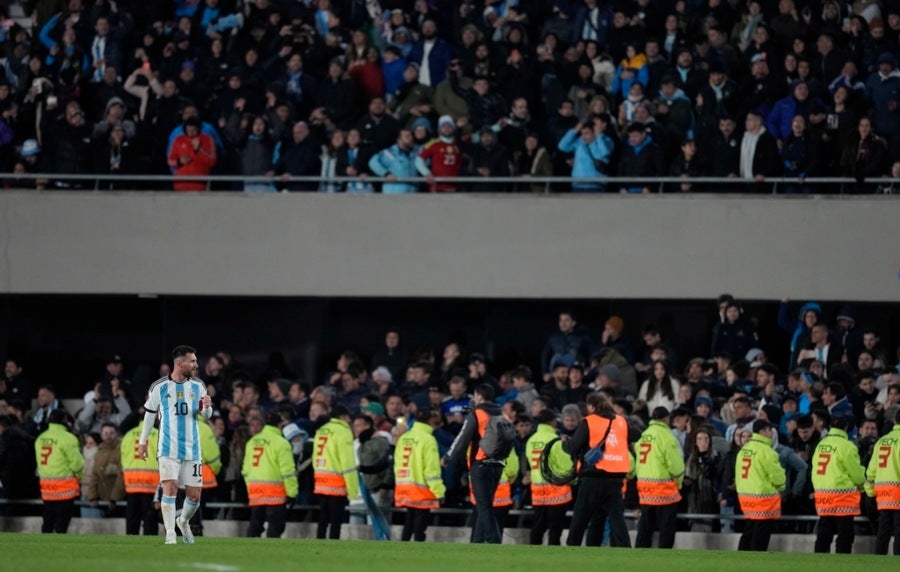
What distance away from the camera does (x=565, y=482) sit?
66.0ft

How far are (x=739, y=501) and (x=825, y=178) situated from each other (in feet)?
19.2

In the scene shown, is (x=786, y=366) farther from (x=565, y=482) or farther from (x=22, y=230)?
(x=22, y=230)

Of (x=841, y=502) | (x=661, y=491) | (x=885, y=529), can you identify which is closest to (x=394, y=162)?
(x=661, y=491)

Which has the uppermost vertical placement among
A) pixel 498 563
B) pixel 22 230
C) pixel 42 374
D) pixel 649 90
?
pixel 649 90

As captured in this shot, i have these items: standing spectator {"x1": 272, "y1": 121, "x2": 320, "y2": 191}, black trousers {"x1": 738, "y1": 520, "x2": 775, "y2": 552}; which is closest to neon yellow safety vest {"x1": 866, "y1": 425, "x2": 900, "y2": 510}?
black trousers {"x1": 738, "y1": 520, "x2": 775, "y2": 552}

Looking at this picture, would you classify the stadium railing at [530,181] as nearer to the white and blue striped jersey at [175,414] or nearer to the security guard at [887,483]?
the security guard at [887,483]

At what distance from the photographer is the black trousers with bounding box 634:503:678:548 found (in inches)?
809

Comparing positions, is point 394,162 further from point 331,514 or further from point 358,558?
point 358,558

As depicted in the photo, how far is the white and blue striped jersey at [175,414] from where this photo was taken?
16.9m

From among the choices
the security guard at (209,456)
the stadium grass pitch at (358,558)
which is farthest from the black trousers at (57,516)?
the stadium grass pitch at (358,558)

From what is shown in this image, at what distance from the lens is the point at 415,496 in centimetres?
2109

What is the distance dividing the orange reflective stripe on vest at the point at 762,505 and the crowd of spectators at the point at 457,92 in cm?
618

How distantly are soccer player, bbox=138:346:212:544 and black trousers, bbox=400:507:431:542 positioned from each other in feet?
15.4

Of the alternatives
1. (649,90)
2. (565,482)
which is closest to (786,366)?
(649,90)
